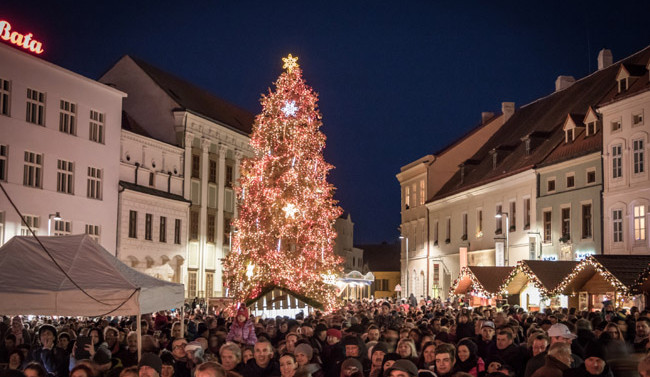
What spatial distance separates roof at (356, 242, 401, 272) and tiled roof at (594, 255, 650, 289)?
86014 millimetres

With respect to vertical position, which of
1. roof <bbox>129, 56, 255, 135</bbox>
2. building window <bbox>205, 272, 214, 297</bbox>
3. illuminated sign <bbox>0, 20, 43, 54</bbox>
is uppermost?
roof <bbox>129, 56, 255, 135</bbox>

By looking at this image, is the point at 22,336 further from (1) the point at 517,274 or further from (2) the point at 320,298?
(1) the point at 517,274

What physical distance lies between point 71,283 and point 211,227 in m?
43.7

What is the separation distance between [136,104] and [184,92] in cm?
427

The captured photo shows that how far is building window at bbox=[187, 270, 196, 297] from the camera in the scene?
2143 inches

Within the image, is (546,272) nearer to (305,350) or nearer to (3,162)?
(305,350)

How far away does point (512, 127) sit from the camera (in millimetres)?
58938

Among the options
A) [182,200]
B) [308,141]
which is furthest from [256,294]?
[182,200]

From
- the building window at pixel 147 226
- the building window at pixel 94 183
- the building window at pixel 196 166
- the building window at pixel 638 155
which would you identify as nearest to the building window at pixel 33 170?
the building window at pixel 94 183

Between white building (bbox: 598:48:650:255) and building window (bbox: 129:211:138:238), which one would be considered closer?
white building (bbox: 598:48:650:255)

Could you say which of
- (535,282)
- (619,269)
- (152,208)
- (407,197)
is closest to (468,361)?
(619,269)

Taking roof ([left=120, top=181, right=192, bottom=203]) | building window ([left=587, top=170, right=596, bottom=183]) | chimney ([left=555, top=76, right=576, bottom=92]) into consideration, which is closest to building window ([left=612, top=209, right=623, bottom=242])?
building window ([left=587, top=170, right=596, bottom=183])

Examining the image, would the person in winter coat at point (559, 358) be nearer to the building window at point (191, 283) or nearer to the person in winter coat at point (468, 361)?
the person in winter coat at point (468, 361)

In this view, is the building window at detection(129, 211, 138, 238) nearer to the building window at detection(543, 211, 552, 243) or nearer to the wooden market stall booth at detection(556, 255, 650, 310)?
the building window at detection(543, 211, 552, 243)
